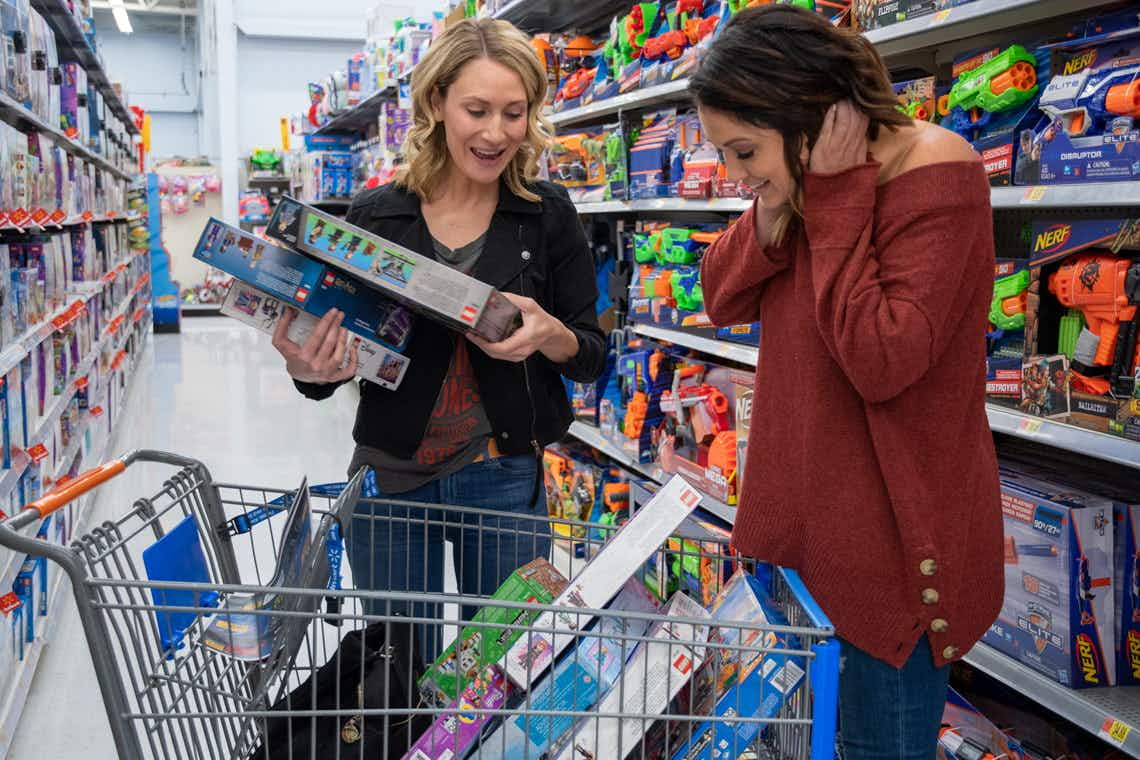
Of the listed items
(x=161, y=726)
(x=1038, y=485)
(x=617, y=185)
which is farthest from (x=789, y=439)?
(x=617, y=185)

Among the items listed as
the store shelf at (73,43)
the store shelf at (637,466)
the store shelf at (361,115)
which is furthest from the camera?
the store shelf at (361,115)

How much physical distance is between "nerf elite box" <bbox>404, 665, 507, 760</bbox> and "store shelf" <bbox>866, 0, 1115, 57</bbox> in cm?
142

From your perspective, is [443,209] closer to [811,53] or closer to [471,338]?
[471,338]

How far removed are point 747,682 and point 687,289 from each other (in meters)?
2.17

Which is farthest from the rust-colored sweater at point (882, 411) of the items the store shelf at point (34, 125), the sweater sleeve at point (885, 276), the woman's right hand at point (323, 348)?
the store shelf at point (34, 125)

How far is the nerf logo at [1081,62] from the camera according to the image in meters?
1.81

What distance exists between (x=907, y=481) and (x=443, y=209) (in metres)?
0.99

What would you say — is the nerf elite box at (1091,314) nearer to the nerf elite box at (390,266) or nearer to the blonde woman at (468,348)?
the blonde woman at (468,348)

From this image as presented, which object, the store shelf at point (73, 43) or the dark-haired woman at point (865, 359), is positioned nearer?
the dark-haired woman at point (865, 359)

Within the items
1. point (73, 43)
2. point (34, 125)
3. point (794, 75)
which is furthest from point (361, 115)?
point (794, 75)

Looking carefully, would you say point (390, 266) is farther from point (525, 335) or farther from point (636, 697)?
point (636, 697)

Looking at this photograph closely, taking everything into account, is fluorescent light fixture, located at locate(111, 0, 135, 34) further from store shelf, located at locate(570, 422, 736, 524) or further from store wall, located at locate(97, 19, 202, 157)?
store shelf, located at locate(570, 422, 736, 524)

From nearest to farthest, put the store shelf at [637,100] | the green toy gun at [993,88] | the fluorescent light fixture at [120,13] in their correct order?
the green toy gun at [993,88] → the store shelf at [637,100] → the fluorescent light fixture at [120,13]

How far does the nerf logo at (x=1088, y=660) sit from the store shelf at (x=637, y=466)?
3.52 feet
